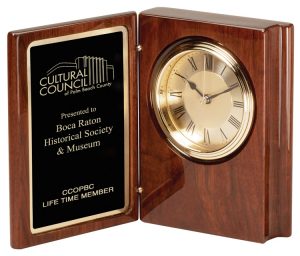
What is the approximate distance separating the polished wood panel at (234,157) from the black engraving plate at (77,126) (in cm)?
11

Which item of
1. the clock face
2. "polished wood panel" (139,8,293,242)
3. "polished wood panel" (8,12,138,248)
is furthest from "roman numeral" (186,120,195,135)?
"polished wood panel" (8,12,138,248)

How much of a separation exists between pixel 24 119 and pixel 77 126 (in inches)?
10.8

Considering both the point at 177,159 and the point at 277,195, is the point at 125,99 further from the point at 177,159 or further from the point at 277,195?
the point at 277,195

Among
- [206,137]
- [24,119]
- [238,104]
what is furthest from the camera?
[206,137]

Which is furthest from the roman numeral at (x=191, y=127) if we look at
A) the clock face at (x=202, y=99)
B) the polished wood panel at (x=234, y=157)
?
the polished wood panel at (x=234, y=157)

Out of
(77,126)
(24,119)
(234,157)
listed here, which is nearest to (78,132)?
(77,126)

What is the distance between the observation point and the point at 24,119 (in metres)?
6.52

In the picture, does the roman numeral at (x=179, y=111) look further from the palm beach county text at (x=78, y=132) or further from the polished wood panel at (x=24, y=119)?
the palm beach county text at (x=78, y=132)

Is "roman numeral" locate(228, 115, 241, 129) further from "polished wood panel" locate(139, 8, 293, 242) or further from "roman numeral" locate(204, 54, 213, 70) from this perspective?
"roman numeral" locate(204, 54, 213, 70)

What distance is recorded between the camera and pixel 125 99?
6.82 meters

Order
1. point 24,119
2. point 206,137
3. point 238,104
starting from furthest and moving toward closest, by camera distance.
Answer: point 206,137, point 238,104, point 24,119

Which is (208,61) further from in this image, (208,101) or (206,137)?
(206,137)

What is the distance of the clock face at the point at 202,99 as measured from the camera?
661 cm

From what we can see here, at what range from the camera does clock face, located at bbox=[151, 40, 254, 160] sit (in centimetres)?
661
